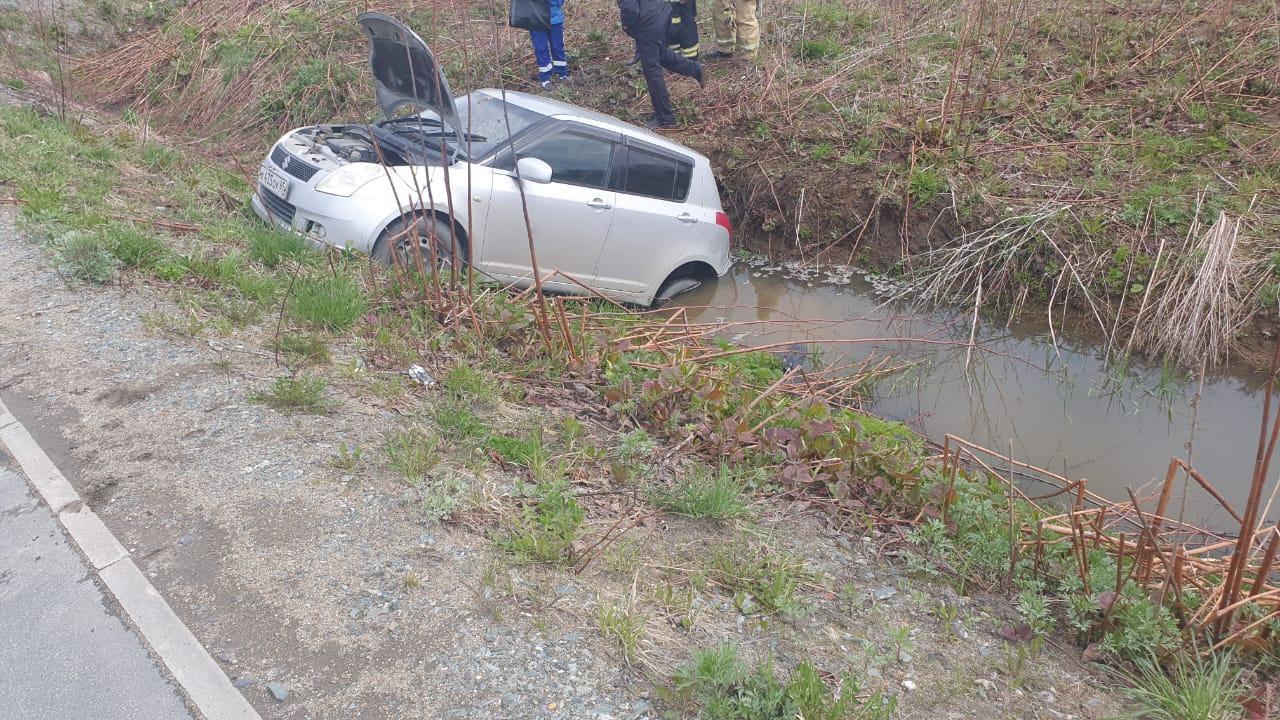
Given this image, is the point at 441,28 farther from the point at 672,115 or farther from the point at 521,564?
the point at 521,564

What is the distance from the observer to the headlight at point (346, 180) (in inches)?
252

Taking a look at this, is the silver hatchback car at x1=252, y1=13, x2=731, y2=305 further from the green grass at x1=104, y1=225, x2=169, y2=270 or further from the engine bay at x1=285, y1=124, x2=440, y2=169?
the green grass at x1=104, y1=225, x2=169, y2=270

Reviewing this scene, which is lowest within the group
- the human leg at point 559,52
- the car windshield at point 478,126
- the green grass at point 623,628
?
the green grass at point 623,628

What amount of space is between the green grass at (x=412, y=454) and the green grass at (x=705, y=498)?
3.62 feet

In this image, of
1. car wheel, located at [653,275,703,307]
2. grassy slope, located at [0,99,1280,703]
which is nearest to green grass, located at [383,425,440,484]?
grassy slope, located at [0,99,1280,703]

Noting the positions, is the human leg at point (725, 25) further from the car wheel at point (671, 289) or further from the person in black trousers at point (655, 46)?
the car wheel at point (671, 289)

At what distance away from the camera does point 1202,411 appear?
273 inches

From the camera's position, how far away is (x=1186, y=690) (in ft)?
10.6

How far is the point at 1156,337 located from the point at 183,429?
753 cm

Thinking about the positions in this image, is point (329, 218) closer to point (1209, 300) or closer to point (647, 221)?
point (647, 221)

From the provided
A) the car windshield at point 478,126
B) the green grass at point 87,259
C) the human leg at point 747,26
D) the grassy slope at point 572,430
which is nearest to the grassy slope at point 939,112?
the human leg at point 747,26

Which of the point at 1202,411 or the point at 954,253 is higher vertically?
the point at 954,253

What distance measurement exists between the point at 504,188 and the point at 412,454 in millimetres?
3213

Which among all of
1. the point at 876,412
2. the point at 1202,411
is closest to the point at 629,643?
the point at 876,412
